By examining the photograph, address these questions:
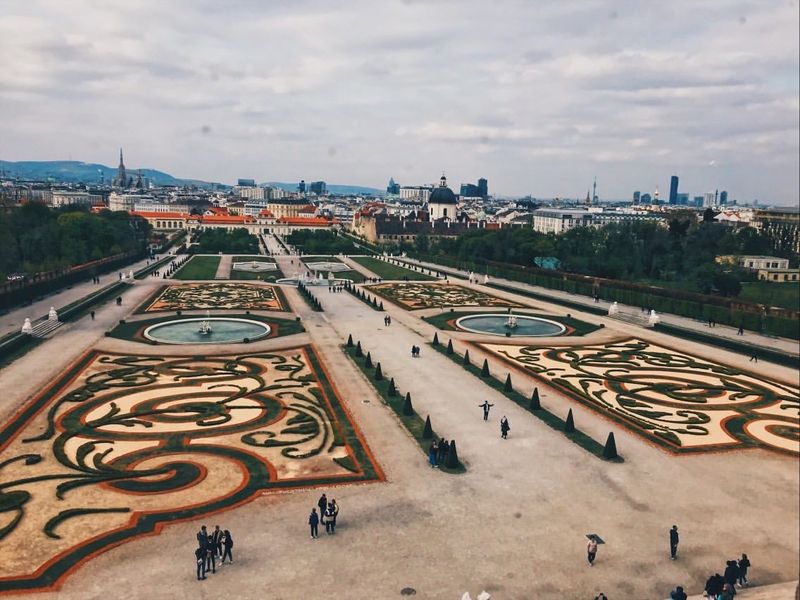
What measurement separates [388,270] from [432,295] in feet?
109

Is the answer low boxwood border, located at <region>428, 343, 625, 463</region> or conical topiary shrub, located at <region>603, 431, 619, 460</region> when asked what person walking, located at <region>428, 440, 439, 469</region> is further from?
conical topiary shrub, located at <region>603, 431, 619, 460</region>

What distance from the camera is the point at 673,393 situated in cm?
3594

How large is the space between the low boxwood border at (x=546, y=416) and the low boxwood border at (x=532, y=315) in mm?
13899

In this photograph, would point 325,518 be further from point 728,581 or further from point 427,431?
point 728,581

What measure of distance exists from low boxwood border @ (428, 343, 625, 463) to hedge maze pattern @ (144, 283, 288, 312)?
28.6 metres

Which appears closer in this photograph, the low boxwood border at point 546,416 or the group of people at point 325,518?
the group of people at point 325,518

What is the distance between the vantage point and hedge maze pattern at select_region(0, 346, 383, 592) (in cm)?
1967

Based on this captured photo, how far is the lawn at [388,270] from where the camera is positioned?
97125 mm

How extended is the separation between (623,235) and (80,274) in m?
80.8

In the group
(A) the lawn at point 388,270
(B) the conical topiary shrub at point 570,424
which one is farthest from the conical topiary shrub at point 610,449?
(A) the lawn at point 388,270

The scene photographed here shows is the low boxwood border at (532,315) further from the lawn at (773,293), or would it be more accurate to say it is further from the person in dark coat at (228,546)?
the person in dark coat at (228,546)

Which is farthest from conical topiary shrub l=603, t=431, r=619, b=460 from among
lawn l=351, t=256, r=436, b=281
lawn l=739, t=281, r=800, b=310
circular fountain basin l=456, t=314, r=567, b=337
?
lawn l=351, t=256, r=436, b=281

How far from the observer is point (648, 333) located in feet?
178

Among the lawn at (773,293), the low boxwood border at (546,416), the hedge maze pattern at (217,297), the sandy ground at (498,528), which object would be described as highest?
the lawn at (773,293)
